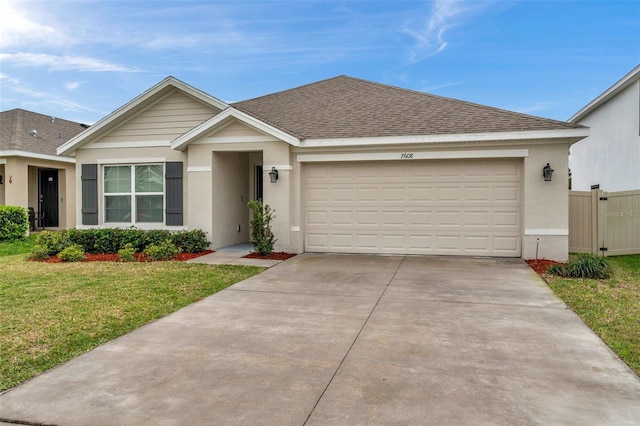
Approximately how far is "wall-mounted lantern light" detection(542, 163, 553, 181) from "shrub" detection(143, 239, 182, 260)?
28.9 feet

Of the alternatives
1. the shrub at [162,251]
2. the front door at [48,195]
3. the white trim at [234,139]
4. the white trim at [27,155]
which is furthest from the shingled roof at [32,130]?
the shrub at [162,251]

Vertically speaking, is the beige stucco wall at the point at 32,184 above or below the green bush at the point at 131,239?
above

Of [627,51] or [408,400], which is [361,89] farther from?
[408,400]

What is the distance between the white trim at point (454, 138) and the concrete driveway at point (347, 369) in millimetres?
4577

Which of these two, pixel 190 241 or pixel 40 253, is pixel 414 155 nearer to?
pixel 190 241

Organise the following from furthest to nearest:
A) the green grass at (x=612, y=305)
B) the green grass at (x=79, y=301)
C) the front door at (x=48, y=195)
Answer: the front door at (x=48, y=195), the green grass at (x=612, y=305), the green grass at (x=79, y=301)

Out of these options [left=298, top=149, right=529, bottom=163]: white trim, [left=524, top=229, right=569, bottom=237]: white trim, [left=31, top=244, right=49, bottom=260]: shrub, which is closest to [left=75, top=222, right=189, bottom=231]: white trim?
[left=31, top=244, right=49, bottom=260]: shrub

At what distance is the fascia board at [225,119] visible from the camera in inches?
416

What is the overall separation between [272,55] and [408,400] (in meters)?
16.7

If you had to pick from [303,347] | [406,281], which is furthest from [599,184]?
[303,347]

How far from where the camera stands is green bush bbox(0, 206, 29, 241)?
13.7 meters

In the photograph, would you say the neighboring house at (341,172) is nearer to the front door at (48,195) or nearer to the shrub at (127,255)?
the shrub at (127,255)

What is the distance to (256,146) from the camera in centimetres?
1101

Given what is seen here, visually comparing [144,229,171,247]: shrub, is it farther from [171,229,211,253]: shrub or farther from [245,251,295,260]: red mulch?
[245,251,295,260]: red mulch
